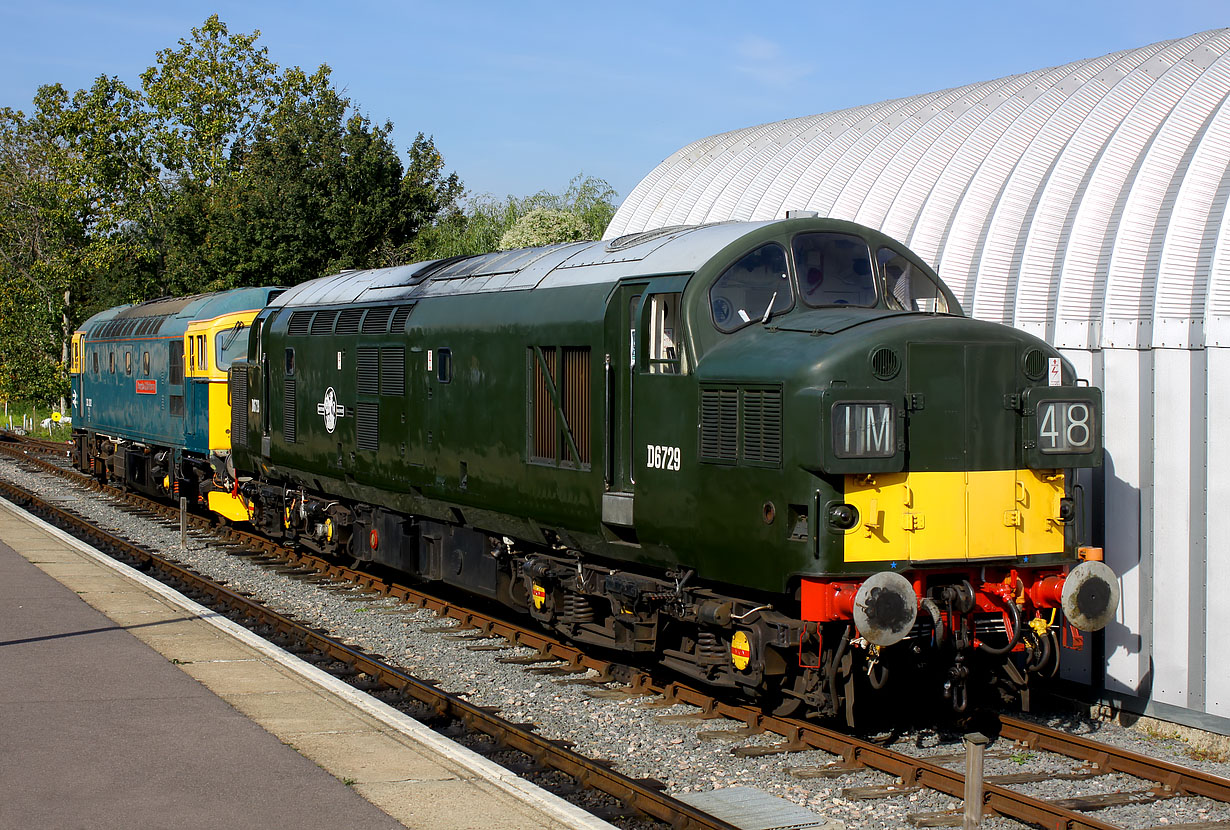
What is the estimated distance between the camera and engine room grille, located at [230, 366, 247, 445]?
19297mm

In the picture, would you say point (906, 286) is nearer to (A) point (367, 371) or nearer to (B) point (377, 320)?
(B) point (377, 320)

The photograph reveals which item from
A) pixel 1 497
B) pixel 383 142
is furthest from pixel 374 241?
pixel 1 497

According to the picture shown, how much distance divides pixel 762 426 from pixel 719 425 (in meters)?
0.47

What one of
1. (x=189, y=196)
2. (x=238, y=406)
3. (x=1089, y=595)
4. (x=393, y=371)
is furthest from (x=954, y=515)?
(x=189, y=196)

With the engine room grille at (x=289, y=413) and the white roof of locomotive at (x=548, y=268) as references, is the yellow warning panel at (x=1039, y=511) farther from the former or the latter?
the engine room grille at (x=289, y=413)

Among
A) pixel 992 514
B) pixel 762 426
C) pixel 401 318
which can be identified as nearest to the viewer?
pixel 762 426

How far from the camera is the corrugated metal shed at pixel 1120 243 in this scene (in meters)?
9.94

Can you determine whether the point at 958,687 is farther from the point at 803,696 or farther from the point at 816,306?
the point at 816,306

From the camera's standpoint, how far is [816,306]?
9.45 metres

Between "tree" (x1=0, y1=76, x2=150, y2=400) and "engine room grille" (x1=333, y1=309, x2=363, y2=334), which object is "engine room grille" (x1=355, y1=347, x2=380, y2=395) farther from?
"tree" (x1=0, y1=76, x2=150, y2=400)

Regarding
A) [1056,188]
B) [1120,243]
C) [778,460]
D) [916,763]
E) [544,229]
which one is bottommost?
[916,763]

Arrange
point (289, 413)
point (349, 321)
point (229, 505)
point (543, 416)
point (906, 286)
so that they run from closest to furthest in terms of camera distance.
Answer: point (906, 286) → point (543, 416) → point (349, 321) → point (289, 413) → point (229, 505)

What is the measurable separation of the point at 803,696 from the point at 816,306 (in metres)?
2.91

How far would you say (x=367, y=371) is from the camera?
1484 cm
